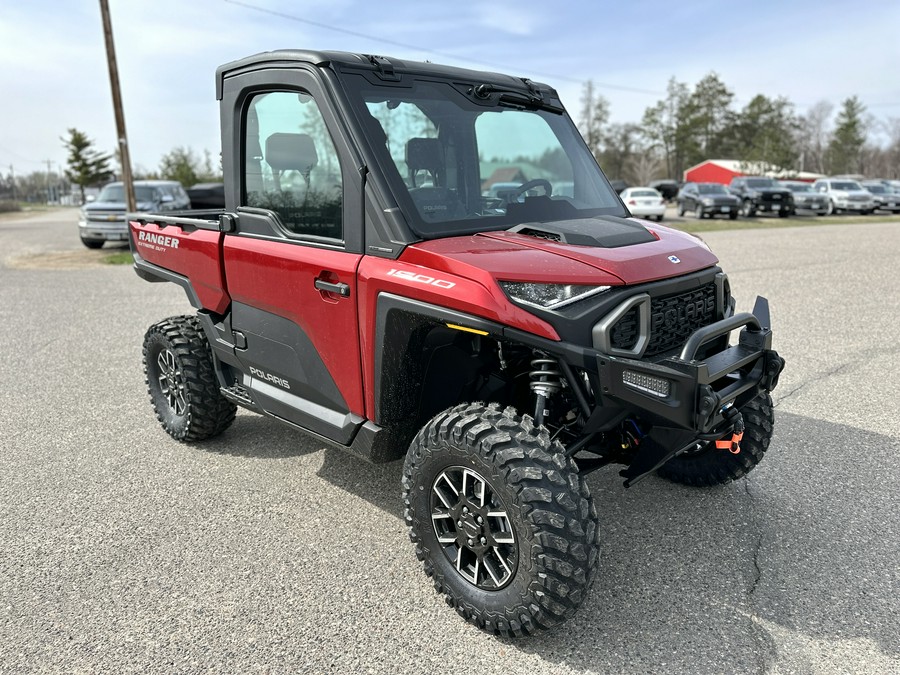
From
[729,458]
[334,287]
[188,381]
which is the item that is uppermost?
[334,287]

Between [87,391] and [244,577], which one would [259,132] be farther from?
[87,391]

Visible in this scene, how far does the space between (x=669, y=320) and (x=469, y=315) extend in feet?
2.86

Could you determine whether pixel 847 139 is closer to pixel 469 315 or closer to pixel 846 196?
pixel 846 196

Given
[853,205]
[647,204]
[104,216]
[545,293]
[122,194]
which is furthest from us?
[853,205]

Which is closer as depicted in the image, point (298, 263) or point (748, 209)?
point (298, 263)

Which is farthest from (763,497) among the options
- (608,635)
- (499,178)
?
(499,178)

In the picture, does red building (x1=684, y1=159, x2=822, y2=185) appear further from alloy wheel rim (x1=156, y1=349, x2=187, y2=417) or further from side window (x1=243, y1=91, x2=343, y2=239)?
side window (x1=243, y1=91, x2=343, y2=239)

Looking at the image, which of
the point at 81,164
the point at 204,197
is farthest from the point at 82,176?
the point at 204,197

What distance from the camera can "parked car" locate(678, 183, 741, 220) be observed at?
27.2 metres

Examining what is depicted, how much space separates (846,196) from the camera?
104ft

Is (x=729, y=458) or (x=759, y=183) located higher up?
(x=759, y=183)

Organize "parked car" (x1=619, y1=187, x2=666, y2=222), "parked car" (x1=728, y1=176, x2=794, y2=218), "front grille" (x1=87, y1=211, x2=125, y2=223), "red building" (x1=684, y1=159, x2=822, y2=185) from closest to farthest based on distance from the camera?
1. "front grille" (x1=87, y1=211, x2=125, y2=223)
2. "parked car" (x1=619, y1=187, x2=666, y2=222)
3. "parked car" (x1=728, y1=176, x2=794, y2=218)
4. "red building" (x1=684, y1=159, x2=822, y2=185)

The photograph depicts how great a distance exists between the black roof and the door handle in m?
0.95

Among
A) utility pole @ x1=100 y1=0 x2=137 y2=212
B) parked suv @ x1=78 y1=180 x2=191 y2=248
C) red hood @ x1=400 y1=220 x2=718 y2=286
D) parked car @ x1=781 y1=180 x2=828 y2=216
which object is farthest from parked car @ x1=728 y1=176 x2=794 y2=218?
red hood @ x1=400 y1=220 x2=718 y2=286
